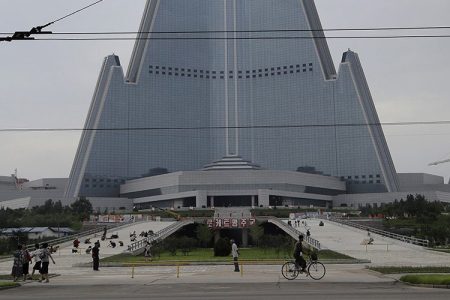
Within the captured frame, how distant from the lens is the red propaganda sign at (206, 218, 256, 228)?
6698cm

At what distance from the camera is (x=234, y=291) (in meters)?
16.8

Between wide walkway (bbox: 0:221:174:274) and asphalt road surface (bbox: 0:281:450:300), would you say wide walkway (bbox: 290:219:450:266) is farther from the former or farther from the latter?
wide walkway (bbox: 0:221:174:274)

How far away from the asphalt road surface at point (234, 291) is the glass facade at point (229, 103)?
4754 inches

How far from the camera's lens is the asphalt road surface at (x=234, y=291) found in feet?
50.0

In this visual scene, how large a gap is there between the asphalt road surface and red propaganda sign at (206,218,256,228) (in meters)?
47.2

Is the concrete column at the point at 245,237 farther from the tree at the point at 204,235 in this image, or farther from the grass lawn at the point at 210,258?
the grass lawn at the point at 210,258

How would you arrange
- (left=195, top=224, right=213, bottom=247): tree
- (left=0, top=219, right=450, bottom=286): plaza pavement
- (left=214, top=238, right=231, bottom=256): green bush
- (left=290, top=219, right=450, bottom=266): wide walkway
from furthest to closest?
(left=195, top=224, right=213, bottom=247): tree < (left=214, top=238, right=231, bottom=256): green bush < (left=290, top=219, right=450, bottom=266): wide walkway < (left=0, top=219, right=450, bottom=286): plaza pavement

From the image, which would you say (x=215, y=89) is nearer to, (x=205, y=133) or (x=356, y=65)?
(x=205, y=133)

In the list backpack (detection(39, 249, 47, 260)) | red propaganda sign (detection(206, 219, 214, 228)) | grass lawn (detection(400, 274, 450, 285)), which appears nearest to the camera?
grass lawn (detection(400, 274, 450, 285))

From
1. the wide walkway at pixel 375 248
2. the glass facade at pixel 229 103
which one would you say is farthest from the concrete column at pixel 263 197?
the wide walkway at pixel 375 248

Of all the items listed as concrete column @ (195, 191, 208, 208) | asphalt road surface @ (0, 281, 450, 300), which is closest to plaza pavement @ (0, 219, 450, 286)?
asphalt road surface @ (0, 281, 450, 300)

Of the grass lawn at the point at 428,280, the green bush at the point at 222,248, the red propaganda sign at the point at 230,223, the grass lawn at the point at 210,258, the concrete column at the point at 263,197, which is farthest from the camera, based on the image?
the concrete column at the point at 263,197

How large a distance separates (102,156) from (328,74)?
66.1 m

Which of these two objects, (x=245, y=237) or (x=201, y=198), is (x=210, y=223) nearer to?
(x=245, y=237)
